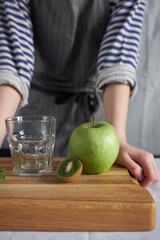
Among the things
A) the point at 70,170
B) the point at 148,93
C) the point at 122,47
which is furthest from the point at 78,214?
the point at 148,93

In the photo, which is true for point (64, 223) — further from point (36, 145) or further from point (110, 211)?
point (36, 145)

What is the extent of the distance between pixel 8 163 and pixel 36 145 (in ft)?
0.31

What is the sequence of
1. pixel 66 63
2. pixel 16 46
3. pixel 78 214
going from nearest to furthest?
pixel 78 214
pixel 16 46
pixel 66 63

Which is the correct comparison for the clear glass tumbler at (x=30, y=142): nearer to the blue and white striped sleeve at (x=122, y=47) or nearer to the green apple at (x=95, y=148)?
the green apple at (x=95, y=148)

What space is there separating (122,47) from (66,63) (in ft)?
0.79

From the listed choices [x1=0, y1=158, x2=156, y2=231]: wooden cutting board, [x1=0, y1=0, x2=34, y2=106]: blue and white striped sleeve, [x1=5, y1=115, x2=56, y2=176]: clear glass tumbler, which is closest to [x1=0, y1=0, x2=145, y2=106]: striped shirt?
[x1=0, y1=0, x2=34, y2=106]: blue and white striped sleeve

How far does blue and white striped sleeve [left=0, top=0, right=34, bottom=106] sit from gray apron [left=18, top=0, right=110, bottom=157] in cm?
8

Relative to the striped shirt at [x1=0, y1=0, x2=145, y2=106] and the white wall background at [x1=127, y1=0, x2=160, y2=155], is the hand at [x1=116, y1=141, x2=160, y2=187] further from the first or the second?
the white wall background at [x1=127, y1=0, x2=160, y2=155]

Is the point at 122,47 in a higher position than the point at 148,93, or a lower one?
higher

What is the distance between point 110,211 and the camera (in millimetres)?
429

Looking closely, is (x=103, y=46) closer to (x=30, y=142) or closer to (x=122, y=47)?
(x=122, y=47)

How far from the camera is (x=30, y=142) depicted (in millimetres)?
599

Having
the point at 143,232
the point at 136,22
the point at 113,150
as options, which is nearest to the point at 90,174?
the point at 113,150

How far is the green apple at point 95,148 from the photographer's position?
56cm
